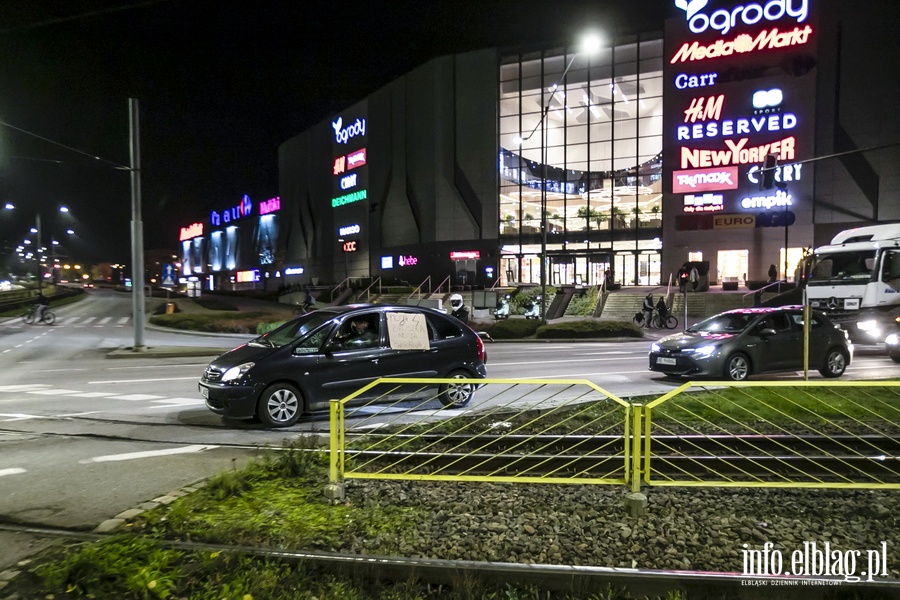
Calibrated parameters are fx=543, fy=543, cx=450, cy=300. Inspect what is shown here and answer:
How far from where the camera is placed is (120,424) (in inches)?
315

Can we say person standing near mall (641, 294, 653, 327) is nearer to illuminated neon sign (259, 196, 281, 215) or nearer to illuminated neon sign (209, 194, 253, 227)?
illuminated neon sign (259, 196, 281, 215)

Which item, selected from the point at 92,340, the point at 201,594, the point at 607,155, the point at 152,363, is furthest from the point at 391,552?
the point at 607,155

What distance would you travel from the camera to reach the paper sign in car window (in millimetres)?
6902

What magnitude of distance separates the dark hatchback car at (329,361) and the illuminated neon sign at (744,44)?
118ft

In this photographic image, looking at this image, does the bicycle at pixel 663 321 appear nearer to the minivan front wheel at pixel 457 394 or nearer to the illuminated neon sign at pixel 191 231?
the minivan front wheel at pixel 457 394

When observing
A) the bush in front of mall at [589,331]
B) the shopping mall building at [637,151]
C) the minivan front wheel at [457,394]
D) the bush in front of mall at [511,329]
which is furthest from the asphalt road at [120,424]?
the shopping mall building at [637,151]

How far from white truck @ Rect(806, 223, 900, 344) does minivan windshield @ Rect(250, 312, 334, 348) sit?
47.5 feet

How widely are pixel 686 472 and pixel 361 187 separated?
164ft

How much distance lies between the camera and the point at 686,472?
219 inches

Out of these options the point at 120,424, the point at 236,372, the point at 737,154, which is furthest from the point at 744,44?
the point at 120,424

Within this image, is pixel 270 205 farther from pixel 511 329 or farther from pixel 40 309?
pixel 511 329

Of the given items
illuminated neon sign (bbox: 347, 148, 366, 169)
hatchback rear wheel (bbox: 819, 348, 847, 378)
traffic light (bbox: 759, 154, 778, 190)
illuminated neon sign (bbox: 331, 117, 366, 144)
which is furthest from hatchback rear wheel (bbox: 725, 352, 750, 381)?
illuminated neon sign (bbox: 331, 117, 366, 144)

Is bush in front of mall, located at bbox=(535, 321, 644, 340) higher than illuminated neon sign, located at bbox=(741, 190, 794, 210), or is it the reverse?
illuminated neon sign, located at bbox=(741, 190, 794, 210)

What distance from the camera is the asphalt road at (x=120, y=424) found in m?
5.09
